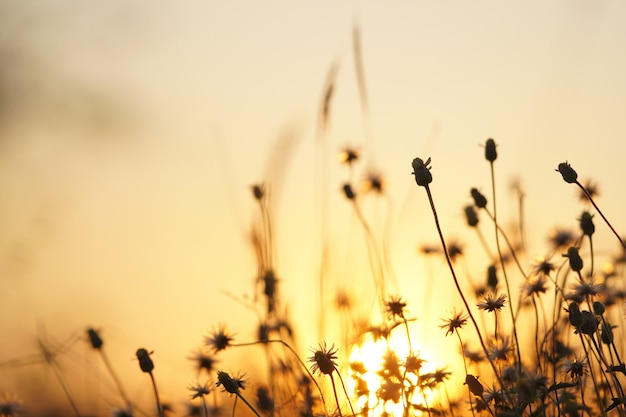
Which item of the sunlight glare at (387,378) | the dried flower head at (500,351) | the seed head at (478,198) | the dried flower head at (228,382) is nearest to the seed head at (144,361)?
the dried flower head at (228,382)

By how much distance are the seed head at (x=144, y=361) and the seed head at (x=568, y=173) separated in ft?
4.04

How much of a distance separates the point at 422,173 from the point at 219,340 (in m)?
0.90

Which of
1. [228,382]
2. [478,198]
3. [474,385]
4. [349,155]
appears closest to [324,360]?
[228,382]

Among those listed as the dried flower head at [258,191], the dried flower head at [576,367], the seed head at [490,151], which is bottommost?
the dried flower head at [576,367]

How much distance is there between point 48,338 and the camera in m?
3.49

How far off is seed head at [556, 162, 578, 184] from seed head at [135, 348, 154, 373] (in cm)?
123

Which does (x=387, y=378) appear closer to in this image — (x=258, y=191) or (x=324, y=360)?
(x=324, y=360)

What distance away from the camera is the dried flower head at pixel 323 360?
92.1 inches

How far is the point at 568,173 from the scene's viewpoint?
2.64 m

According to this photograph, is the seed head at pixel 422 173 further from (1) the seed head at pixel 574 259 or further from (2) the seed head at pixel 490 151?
(2) the seed head at pixel 490 151

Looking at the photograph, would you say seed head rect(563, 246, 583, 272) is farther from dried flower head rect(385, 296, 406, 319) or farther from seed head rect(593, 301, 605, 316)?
dried flower head rect(385, 296, 406, 319)

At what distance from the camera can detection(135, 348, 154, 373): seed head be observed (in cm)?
278

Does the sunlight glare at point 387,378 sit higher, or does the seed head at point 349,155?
the seed head at point 349,155

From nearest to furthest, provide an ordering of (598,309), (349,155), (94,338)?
(598,309), (94,338), (349,155)
